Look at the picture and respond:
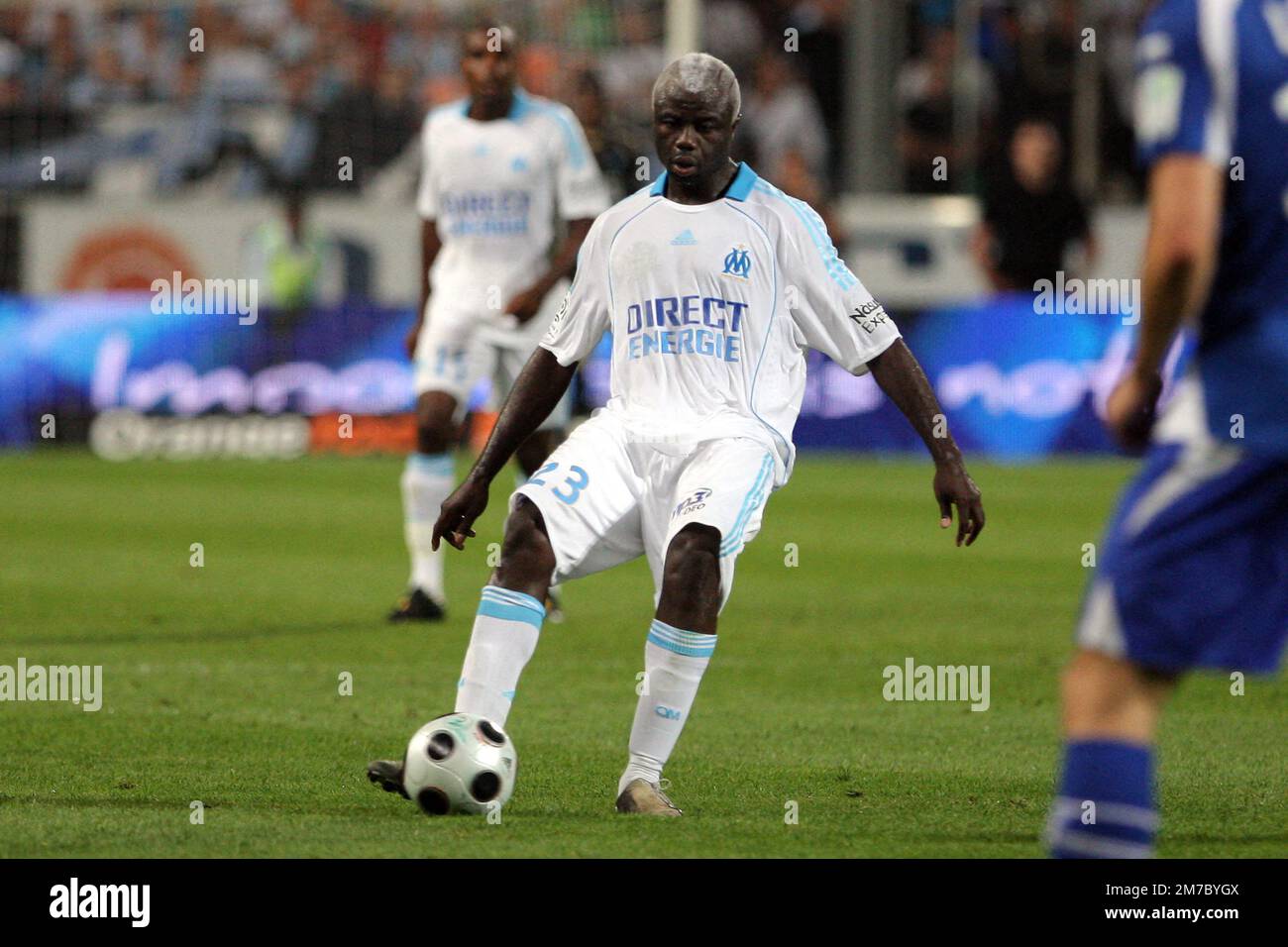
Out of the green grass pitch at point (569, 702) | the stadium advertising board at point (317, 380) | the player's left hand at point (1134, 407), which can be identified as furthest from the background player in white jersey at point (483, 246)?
the stadium advertising board at point (317, 380)

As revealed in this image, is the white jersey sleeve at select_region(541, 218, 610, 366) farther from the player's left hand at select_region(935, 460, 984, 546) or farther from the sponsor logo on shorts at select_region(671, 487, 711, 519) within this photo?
the player's left hand at select_region(935, 460, 984, 546)

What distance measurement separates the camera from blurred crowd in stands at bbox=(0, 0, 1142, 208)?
2322 cm

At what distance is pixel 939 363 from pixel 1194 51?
1520 cm

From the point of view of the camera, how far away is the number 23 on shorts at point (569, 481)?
221 inches

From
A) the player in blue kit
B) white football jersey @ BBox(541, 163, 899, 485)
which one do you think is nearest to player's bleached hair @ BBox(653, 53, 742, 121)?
white football jersey @ BBox(541, 163, 899, 485)

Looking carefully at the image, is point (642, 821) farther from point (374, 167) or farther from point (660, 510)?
point (374, 167)

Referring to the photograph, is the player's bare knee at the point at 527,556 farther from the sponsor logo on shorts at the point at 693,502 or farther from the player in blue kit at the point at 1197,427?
the player in blue kit at the point at 1197,427

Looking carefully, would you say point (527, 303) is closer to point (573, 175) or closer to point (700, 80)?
point (573, 175)

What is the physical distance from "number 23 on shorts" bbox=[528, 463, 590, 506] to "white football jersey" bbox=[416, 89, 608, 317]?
4594 mm

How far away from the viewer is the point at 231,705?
7684 millimetres

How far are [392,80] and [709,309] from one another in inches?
727
